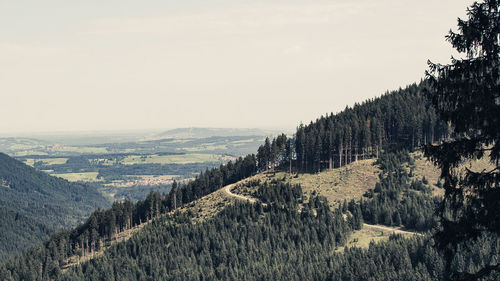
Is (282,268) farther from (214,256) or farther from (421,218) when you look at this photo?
(421,218)

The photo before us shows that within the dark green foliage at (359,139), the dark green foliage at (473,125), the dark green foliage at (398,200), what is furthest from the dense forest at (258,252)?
the dark green foliage at (473,125)

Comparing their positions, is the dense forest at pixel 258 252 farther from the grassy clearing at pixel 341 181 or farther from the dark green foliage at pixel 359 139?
the dark green foliage at pixel 359 139

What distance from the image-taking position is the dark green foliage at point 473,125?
72.9 ft

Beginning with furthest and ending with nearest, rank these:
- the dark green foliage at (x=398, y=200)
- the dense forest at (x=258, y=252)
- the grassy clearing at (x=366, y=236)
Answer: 1. the dark green foliage at (x=398, y=200)
2. the grassy clearing at (x=366, y=236)
3. the dense forest at (x=258, y=252)

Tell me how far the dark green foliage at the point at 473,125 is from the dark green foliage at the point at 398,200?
122 metres

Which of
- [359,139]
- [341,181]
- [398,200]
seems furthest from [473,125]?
[359,139]

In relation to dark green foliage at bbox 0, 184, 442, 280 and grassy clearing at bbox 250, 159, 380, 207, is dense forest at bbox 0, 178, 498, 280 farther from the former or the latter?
grassy clearing at bbox 250, 159, 380, 207

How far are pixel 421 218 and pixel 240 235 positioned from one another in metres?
60.2

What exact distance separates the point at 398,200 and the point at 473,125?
147 metres

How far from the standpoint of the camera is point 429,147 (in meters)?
23.0

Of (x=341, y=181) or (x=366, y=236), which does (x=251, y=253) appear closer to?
(x=366, y=236)

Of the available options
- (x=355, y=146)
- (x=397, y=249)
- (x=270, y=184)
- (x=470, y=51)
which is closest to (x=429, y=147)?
(x=470, y=51)

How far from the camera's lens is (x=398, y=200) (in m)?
162

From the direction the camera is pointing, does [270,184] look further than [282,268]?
Yes
